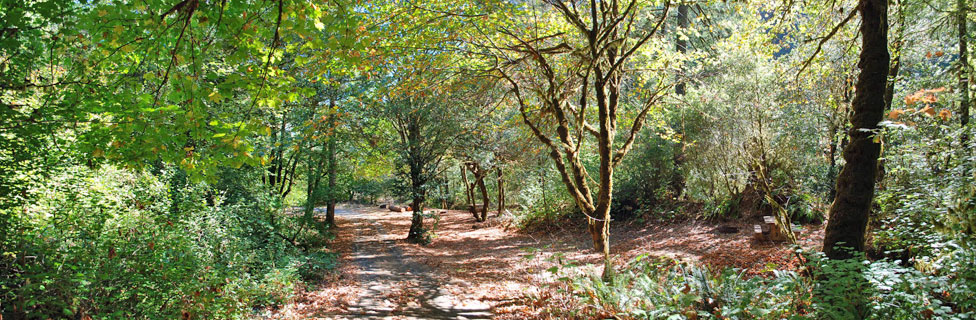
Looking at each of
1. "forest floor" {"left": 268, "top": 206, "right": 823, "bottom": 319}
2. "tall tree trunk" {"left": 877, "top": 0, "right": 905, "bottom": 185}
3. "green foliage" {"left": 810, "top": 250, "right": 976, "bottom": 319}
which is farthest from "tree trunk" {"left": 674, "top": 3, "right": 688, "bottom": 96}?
"green foliage" {"left": 810, "top": 250, "right": 976, "bottom": 319}

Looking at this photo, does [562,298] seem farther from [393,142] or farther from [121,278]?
[393,142]

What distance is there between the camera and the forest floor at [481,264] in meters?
6.16

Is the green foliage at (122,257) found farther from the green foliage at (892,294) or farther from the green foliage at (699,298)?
the green foliage at (892,294)

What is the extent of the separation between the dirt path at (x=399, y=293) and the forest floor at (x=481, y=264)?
0.01m

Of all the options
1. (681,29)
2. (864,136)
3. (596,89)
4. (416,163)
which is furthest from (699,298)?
(416,163)

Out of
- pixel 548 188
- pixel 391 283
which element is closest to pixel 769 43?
pixel 391 283

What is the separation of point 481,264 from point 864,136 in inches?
298

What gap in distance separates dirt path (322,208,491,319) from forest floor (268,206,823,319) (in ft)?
0.05

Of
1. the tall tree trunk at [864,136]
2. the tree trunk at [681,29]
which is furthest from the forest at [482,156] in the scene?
the tree trunk at [681,29]

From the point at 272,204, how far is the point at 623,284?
22.1ft

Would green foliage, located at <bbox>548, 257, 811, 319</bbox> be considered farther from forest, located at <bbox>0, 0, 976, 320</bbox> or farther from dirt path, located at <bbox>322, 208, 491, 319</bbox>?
dirt path, located at <bbox>322, 208, 491, 319</bbox>

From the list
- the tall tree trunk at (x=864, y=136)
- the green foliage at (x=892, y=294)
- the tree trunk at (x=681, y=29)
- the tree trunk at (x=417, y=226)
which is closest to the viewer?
the green foliage at (x=892, y=294)

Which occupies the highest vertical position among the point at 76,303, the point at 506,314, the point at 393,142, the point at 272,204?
the point at 393,142

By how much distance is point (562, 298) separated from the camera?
5547mm
